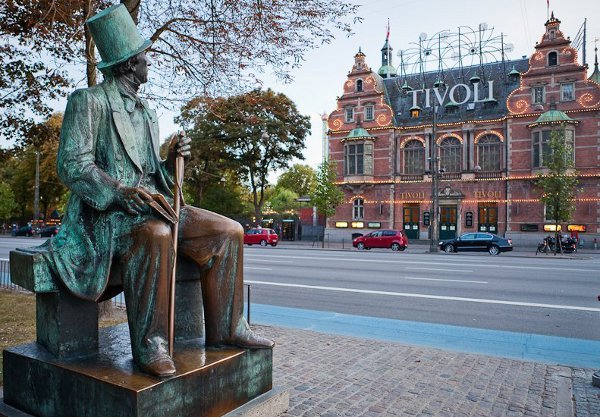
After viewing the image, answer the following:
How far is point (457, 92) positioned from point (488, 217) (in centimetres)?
1226

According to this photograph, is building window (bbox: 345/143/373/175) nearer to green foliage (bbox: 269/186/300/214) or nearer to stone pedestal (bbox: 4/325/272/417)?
green foliage (bbox: 269/186/300/214)

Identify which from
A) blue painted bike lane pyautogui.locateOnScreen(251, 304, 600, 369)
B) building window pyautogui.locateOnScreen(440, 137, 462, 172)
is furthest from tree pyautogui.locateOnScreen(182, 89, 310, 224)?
blue painted bike lane pyautogui.locateOnScreen(251, 304, 600, 369)

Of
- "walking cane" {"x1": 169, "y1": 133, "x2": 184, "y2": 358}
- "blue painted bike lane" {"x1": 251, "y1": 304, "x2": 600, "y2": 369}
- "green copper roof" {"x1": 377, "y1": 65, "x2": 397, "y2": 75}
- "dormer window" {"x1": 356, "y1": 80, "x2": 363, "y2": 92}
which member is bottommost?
"blue painted bike lane" {"x1": 251, "y1": 304, "x2": 600, "y2": 369}

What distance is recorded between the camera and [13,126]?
10.2 meters

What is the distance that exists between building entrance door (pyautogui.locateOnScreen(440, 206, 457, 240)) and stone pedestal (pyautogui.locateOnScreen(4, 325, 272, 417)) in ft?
127

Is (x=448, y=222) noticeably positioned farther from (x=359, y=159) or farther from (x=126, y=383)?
(x=126, y=383)

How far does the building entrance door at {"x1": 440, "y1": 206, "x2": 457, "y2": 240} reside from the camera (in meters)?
39.4

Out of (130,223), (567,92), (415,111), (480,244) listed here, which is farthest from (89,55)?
(415,111)

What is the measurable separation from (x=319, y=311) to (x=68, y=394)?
6602 millimetres

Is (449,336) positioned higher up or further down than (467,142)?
further down

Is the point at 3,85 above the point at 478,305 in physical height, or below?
above

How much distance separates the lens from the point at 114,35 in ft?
9.66

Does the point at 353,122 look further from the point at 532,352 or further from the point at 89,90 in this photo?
the point at 89,90

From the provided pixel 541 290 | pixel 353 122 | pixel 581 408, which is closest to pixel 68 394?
pixel 581 408
